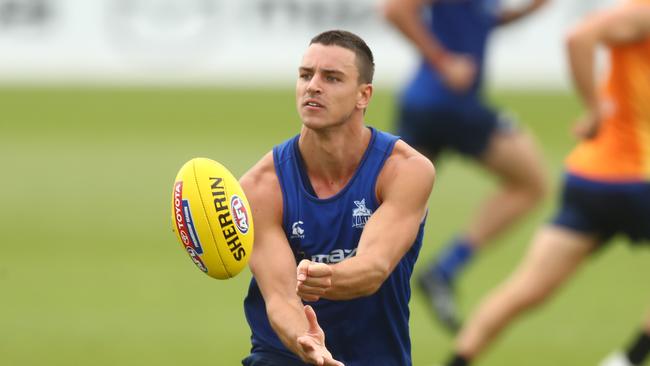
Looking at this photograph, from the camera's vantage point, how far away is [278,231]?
5.75 meters

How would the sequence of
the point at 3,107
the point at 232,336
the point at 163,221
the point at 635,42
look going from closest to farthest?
the point at 635,42 → the point at 232,336 → the point at 163,221 → the point at 3,107

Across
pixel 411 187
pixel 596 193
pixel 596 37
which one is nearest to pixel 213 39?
pixel 596 193

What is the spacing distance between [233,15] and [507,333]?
12.2 meters

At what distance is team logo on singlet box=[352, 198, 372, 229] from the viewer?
572 centimetres

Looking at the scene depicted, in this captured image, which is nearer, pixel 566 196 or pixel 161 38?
pixel 566 196

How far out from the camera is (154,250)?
13195 millimetres

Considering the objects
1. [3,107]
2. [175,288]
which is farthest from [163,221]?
[3,107]

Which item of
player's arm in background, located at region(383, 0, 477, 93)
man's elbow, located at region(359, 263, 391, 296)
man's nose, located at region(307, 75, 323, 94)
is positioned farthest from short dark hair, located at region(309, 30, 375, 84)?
player's arm in background, located at region(383, 0, 477, 93)

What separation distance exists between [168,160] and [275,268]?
1235 cm

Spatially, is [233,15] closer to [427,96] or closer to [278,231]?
[427,96]

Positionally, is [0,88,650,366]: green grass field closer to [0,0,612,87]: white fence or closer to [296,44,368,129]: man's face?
[0,0,612,87]: white fence

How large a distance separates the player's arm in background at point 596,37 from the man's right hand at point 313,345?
126 inches

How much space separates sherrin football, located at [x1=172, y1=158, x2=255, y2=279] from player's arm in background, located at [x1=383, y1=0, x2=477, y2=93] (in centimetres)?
533

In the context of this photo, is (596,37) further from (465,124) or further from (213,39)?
(213,39)
